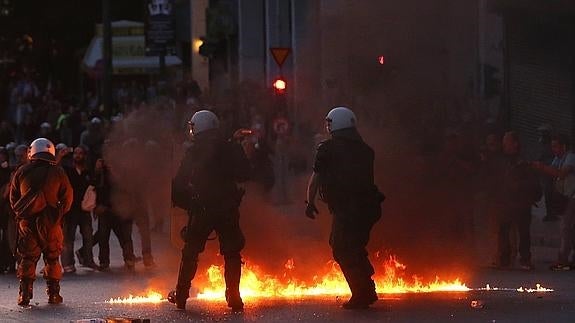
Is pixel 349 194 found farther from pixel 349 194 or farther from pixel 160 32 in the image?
pixel 160 32

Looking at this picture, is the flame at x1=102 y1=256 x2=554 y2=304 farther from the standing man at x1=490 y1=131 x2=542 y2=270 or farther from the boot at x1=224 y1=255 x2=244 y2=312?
the standing man at x1=490 y1=131 x2=542 y2=270

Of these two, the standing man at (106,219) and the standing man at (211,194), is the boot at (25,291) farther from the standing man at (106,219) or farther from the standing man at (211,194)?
the standing man at (106,219)

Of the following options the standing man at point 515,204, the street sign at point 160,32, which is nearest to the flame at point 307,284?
the standing man at point 515,204

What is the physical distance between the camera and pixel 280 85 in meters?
25.1

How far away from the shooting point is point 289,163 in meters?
23.2

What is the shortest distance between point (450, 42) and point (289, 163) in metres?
4.46

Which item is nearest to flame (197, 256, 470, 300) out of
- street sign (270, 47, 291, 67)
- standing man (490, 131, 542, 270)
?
standing man (490, 131, 542, 270)

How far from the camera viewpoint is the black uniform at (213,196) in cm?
1227

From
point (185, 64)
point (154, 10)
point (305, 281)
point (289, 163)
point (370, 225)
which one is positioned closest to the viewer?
point (370, 225)

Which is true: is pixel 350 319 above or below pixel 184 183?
below

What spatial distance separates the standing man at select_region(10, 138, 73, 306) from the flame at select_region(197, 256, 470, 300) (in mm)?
1375

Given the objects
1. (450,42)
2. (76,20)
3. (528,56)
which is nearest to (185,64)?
(76,20)

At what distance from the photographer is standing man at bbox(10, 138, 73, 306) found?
13.7 meters

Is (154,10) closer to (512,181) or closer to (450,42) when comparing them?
(450,42)
